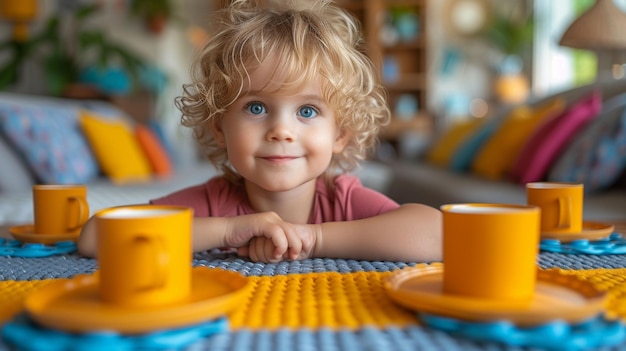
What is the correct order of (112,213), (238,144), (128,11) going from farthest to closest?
(128,11) → (238,144) → (112,213)

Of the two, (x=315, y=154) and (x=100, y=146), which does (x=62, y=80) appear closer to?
(x=100, y=146)

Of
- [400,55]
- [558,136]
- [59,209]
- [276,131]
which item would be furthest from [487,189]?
[400,55]

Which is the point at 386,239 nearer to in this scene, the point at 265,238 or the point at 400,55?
the point at 265,238

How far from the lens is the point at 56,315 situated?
0.49 metres

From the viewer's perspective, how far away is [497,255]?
1.84 ft

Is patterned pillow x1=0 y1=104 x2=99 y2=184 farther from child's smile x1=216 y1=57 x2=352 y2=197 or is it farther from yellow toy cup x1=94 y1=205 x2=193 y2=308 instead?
yellow toy cup x1=94 y1=205 x2=193 y2=308

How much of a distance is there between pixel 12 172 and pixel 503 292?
210cm

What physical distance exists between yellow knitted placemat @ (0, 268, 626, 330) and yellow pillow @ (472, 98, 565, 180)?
6.53 ft

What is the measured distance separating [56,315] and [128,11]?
5643 millimetres

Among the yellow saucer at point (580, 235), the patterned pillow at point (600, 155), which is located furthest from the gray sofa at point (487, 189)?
the yellow saucer at point (580, 235)

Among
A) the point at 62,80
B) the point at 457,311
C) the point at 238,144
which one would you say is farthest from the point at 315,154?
the point at 62,80

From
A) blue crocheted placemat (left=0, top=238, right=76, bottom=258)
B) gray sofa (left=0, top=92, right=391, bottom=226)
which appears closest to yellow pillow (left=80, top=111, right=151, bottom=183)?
gray sofa (left=0, top=92, right=391, bottom=226)

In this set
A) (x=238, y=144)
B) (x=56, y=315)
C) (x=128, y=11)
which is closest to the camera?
(x=56, y=315)

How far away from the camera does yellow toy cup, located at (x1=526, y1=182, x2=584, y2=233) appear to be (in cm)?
98
